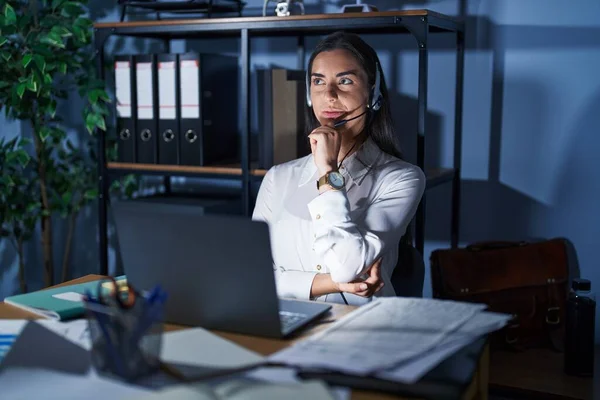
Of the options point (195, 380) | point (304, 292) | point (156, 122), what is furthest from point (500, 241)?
point (195, 380)

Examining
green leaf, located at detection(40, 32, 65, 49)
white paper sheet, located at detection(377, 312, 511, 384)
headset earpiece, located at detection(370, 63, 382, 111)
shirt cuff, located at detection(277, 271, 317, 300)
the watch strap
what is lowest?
shirt cuff, located at detection(277, 271, 317, 300)

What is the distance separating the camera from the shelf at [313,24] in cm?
202

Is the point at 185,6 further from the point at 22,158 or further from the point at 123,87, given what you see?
the point at 22,158

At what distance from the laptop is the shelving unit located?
1.08 metres

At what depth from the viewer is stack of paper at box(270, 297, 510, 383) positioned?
90 cm

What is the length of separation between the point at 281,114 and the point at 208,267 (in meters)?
1.30

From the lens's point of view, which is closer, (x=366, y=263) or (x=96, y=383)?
(x=96, y=383)

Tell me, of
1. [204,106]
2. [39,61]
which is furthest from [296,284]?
[39,61]

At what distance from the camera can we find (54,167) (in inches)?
110

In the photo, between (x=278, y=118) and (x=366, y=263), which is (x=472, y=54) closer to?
(x=278, y=118)

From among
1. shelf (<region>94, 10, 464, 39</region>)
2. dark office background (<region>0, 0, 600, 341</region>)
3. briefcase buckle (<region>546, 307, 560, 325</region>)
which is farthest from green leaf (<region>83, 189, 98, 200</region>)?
briefcase buckle (<region>546, 307, 560, 325</region>)

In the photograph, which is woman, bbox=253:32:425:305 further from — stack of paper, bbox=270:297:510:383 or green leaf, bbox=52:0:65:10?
green leaf, bbox=52:0:65:10

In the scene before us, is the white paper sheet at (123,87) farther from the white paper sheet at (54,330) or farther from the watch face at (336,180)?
the white paper sheet at (54,330)

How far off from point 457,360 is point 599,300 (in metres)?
1.61
